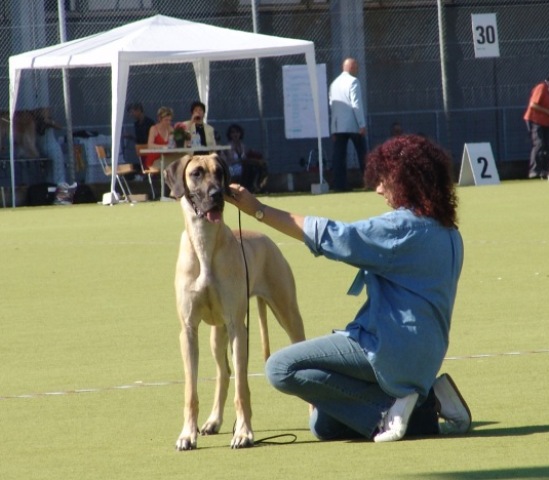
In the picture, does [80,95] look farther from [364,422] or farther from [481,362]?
[364,422]

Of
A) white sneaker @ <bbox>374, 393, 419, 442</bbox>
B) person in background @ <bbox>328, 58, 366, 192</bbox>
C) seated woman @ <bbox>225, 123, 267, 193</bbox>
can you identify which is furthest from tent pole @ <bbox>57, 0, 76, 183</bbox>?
white sneaker @ <bbox>374, 393, 419, 442</bbox>

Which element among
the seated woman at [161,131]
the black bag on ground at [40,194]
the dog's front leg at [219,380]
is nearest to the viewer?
the dog's front leg at [219,380]

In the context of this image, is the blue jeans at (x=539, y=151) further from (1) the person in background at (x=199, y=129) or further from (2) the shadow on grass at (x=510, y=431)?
(2) the shadow on grass at (x=510, y=431)

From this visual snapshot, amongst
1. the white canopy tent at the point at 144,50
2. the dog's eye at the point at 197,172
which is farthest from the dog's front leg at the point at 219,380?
the white canopy tent at the point at 144,50

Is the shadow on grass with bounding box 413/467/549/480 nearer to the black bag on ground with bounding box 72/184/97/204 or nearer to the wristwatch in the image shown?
the wristwatch

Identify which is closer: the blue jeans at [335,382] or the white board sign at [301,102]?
the blue jeans at [335,382]

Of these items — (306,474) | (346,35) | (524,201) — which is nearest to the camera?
(306,474)

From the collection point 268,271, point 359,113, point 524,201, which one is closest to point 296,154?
point 359,113

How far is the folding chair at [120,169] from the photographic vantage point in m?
24.1

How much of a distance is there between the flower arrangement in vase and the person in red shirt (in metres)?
6.54

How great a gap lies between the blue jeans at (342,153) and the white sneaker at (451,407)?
18.0m

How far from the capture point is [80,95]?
25812mm

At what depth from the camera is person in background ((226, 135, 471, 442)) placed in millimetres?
6035

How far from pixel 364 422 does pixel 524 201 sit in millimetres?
14745
